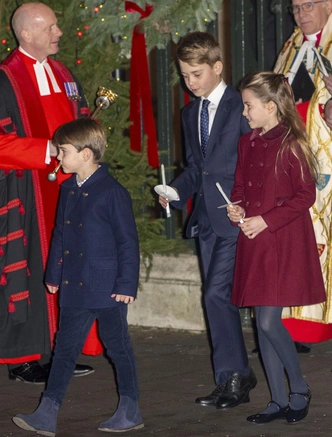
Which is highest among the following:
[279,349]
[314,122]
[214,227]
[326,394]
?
[314,122]

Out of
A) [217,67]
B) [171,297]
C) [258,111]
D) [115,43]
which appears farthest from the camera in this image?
[171,297]

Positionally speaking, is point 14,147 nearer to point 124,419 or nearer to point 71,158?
point 71,158

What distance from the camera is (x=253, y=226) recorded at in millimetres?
5344

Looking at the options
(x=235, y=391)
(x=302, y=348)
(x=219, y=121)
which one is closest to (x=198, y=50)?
(x=219, y=121)

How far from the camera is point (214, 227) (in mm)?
5891

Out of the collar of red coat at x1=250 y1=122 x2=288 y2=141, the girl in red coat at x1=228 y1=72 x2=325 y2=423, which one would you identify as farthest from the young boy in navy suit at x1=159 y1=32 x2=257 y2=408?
the collar of red coat at x1=250 y1=122 x2=288 y2=141

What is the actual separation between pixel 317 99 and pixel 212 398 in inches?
83.8

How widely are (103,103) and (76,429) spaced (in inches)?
80.0

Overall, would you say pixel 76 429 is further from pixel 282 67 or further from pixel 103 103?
pixel 282 67

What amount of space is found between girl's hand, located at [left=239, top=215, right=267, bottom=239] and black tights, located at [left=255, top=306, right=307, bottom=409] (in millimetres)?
397

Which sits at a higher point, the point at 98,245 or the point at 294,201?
the point at 294,201

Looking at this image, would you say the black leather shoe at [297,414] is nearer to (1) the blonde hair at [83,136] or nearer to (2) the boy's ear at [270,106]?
(2) the boy's ear at [270,106]

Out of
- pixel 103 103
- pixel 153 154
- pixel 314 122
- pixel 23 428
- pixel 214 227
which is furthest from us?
pixel 153 154

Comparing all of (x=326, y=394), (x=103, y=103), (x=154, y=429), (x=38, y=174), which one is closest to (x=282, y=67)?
(x=103, y=103)
